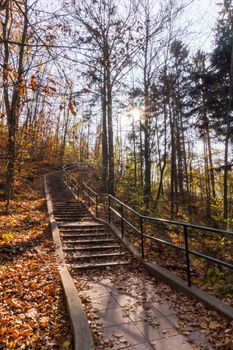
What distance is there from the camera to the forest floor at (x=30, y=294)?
305 centimetres

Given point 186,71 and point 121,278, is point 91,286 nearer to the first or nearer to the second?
point 121,278

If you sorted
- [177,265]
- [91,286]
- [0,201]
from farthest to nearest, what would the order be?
[0,201] → [177,265] → [91,286]

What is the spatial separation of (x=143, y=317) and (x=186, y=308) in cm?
73

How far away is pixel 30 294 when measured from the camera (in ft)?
13.7

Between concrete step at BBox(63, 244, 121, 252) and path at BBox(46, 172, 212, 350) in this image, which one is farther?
concrete step at BBox(63, 244, 121, 252)

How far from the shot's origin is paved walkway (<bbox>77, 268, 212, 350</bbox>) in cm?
296

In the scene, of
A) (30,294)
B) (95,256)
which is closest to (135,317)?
(30,294)

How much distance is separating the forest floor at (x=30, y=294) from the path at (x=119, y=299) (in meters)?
0.46

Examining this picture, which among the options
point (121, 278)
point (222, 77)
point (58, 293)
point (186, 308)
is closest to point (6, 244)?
point (58, 293)

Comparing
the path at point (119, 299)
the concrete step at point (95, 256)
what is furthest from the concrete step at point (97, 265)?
the concrete step at point (95, 256)

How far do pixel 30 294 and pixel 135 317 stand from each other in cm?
187

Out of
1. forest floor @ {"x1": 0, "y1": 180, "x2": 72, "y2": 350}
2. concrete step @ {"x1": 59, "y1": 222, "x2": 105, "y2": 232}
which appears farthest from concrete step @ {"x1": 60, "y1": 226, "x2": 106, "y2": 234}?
forest floor @ {"x1": 0, "y1": 180, "x2": 72, "y2": 350}

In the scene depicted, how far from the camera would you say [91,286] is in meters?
4.80

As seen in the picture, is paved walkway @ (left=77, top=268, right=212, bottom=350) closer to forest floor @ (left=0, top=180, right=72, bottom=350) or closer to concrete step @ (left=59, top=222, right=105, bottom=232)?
forest floor @ (left=0, top=180, right=72, bottom=350)
